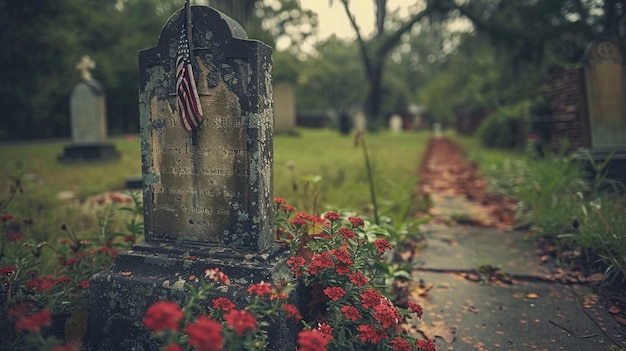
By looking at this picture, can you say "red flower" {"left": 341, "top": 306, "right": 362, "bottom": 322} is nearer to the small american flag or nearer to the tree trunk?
the small american flag

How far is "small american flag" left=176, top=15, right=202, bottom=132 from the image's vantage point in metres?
2.29

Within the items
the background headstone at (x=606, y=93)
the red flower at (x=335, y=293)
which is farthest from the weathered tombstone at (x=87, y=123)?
the background headstone at (x=606, y=93)

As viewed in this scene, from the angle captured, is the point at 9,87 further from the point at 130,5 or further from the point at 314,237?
the point at 314,237

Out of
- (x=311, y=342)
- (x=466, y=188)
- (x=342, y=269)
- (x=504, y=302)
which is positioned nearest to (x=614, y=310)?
(x=504, y=302)

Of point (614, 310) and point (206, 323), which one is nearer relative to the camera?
point (206, 323)

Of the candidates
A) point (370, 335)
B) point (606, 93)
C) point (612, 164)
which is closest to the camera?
point (370, 335)

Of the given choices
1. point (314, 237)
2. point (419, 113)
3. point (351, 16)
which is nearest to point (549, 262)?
point (314, 237)

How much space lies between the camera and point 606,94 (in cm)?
572

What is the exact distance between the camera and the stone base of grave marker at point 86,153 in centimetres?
1045

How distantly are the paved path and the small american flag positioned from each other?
6.14ft

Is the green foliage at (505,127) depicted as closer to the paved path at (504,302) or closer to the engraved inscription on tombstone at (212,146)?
the paved path at (504,302)

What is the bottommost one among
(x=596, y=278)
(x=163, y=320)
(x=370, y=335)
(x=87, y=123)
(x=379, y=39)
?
(x=596, y=278)

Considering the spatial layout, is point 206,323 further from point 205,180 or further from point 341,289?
point 205,180

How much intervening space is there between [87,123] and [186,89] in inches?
396
